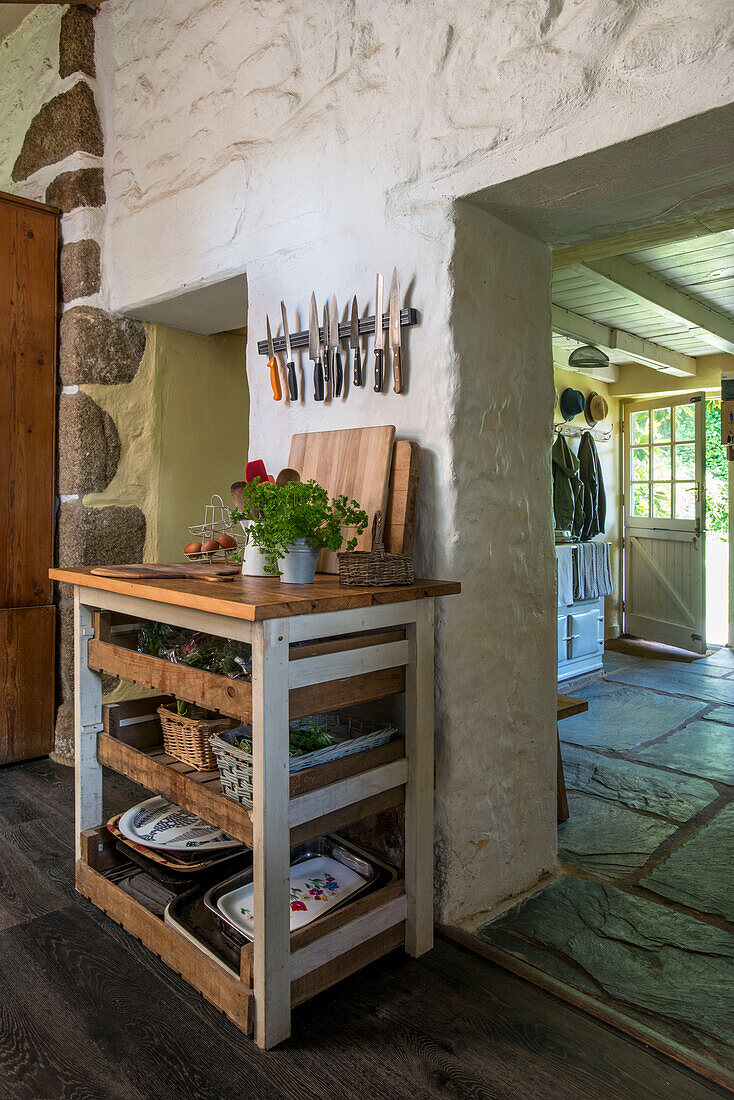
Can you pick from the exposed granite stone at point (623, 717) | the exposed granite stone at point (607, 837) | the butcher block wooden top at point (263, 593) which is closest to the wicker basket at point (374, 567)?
the butcher block wooden top at point (263, 593)

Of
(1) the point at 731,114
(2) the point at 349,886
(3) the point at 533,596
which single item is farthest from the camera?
(3) the point at 533,596

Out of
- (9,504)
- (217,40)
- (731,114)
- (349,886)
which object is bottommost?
Result: (349,886)

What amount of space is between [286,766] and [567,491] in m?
3.95

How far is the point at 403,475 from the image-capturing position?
5.39 ft

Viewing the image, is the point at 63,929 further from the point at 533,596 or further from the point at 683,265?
the point at 683,265

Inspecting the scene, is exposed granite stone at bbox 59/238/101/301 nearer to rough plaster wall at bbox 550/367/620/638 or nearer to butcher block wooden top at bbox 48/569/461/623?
butcher block wooden top at bbox 48/569/461/623

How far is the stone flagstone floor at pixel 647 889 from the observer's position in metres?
1.46

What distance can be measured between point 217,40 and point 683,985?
2858 mm

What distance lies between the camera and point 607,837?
7.27ft

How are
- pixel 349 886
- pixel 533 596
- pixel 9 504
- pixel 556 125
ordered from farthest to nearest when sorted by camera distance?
pixel 9 504, pixel 533 596, pixel 349 886, pixel 556 125

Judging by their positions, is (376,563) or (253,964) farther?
(376,563)

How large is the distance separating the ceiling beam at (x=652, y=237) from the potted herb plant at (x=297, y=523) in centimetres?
148

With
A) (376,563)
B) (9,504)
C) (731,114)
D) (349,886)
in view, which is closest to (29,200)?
(9,504)

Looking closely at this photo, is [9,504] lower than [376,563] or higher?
higher
